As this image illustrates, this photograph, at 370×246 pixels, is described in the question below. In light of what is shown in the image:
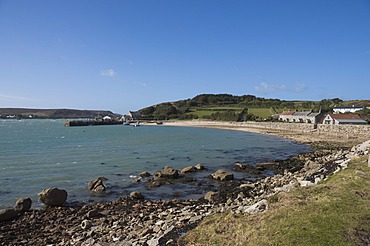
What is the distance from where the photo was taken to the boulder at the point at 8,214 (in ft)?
40.6

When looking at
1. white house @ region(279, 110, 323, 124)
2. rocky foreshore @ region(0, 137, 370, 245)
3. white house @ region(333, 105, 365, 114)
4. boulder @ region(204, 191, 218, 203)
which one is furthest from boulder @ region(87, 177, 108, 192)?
white house @ region(333, 105, 365, 114)

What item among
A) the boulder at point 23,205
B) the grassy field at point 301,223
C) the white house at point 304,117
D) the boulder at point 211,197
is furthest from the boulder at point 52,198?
the white house at point 304,117

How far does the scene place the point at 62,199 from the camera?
A: 1477 centimetres

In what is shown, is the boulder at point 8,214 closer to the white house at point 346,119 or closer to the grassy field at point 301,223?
the grassy field at point 301,223

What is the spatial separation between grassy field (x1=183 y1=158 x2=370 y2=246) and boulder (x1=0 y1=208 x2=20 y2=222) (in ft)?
32.1

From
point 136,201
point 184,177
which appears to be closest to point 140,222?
point 136,201

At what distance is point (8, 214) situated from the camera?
41.4ft

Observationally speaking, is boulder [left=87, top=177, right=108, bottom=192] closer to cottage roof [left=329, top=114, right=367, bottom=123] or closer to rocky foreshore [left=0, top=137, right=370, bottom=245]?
rocky foreshore [left=0, top=137, right=370, bottom=245]

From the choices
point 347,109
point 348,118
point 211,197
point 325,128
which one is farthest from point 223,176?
point 347,109

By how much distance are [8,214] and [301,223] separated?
42.0 feet

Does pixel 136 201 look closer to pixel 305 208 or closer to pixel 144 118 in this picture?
A: pixel 305 208

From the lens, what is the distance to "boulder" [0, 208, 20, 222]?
40.6 feet

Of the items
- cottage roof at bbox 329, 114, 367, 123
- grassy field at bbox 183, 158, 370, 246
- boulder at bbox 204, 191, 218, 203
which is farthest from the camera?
cottage roof at bbox 329, 114, 367, 123

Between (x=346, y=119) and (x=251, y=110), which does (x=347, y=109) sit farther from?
(x=251, y=110)
